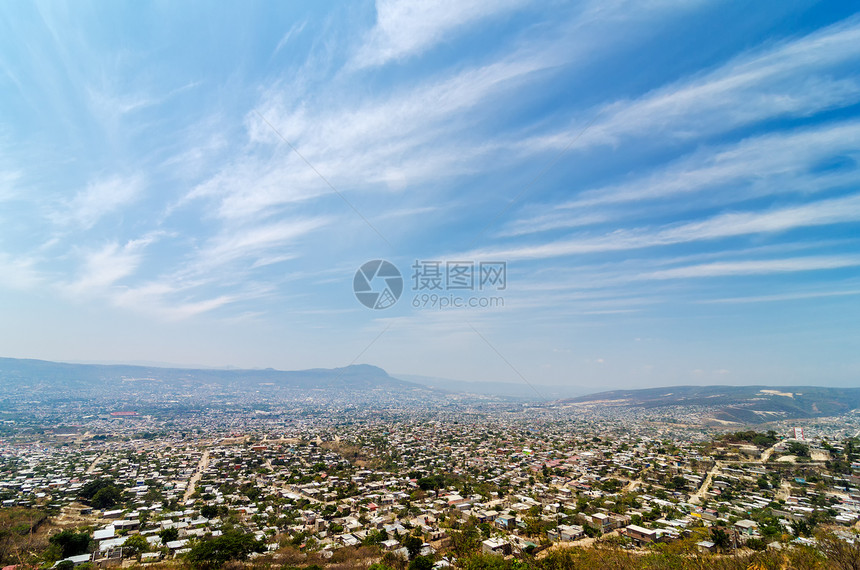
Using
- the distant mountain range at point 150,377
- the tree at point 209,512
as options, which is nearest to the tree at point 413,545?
the tree at point 209,512

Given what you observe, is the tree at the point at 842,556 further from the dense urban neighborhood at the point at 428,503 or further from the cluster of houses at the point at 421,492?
the cluster of houses at the point at 421,492

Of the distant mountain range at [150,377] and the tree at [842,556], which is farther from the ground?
the tree at [842,556]

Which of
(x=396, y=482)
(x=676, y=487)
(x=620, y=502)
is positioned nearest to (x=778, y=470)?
(x=676, y=487)

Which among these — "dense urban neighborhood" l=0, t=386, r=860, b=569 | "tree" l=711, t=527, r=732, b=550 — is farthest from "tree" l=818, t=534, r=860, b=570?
"tree" l=711, t=527, r=732, b=550

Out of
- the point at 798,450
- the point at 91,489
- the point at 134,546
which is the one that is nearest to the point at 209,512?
the point at 134,546

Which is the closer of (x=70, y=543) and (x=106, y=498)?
(x=70, y=543)

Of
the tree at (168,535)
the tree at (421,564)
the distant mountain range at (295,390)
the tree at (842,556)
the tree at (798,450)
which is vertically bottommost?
the distant mountain range at (295,390)

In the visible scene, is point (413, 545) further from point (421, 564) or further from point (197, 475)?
point (197, 475)
